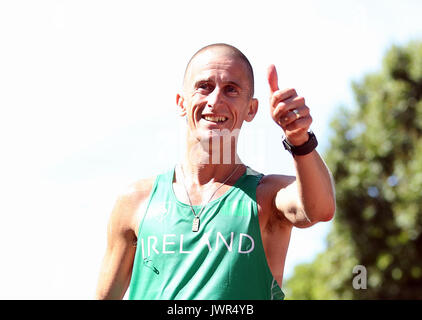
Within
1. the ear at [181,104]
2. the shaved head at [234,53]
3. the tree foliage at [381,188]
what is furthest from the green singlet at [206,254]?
the tree foliage at [381,188]

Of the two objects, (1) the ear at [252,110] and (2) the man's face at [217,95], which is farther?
(1) the ear at [252,110]

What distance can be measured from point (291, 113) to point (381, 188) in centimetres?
1982

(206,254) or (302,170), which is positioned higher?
(302,170)

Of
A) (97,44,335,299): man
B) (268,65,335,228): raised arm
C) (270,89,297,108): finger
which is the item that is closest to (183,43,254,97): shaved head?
(97,44,335,299): man

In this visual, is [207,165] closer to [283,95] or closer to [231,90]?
[231,90]

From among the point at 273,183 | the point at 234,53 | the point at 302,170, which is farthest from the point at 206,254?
the point at 234,53

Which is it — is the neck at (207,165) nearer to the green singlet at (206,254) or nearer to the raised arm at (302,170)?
the green singlet at (206,254)

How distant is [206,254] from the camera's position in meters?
3.54

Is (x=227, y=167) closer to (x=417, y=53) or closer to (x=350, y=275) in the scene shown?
(x=350, y=275)

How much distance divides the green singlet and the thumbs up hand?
25.3 inches

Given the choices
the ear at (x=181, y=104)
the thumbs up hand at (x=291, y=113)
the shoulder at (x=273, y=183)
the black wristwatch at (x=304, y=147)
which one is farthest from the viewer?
the ear at (x=181, y=104)

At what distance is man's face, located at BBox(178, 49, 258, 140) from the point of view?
370 centimetres

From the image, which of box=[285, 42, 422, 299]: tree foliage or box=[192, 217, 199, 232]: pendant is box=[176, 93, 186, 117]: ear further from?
box=[285, 42, 422, 299]: tree foliage

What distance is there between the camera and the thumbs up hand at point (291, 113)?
3.13m
